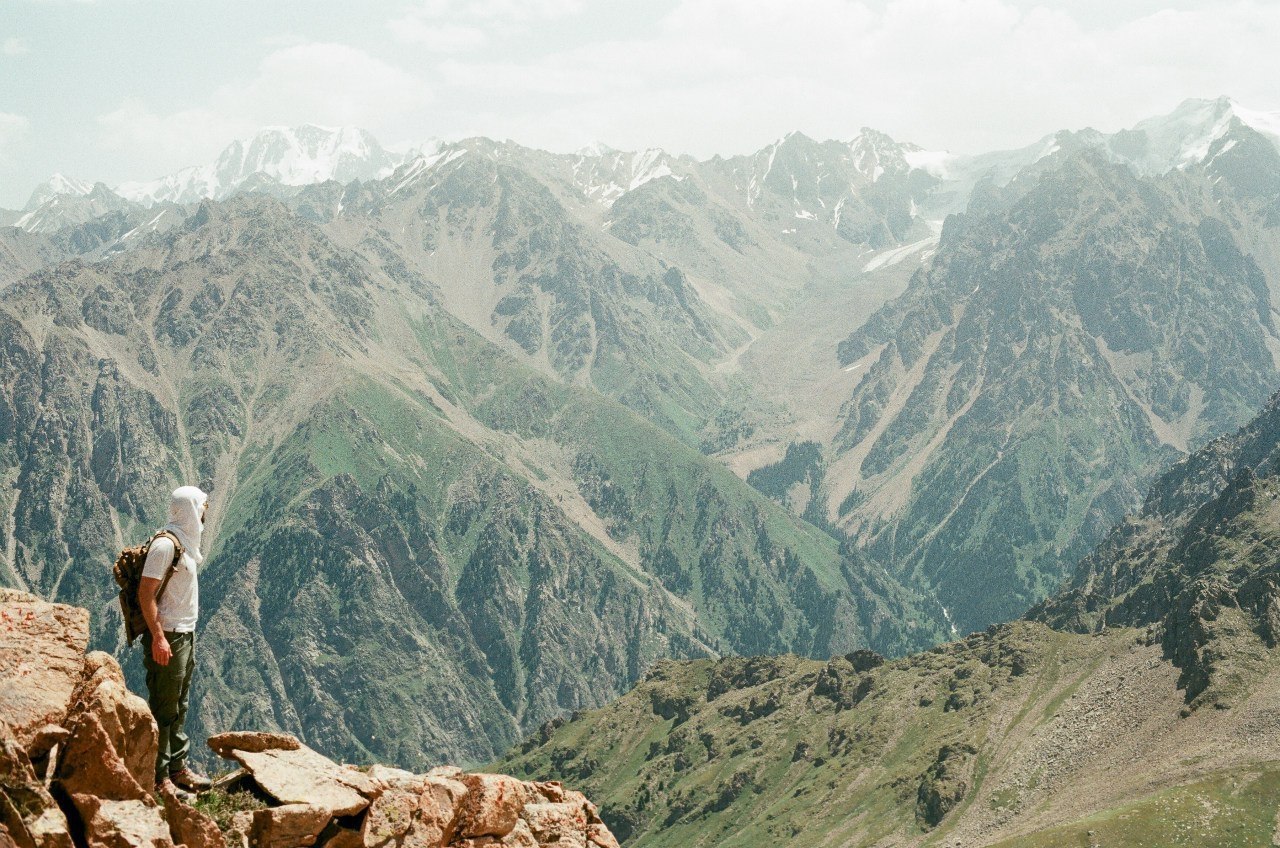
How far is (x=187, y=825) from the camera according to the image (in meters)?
28.9

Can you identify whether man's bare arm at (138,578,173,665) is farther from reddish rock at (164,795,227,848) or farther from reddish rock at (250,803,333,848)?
reddish rock at (250,803,333,848)

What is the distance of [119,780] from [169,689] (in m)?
2.73

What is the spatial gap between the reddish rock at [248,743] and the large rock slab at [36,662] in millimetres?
6727

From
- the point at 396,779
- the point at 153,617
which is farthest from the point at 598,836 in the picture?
the point at 153,617

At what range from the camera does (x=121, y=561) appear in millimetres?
29453

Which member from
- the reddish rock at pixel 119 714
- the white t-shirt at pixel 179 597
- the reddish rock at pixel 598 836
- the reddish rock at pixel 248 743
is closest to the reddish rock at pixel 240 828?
the reddish rock at pixel 119 714

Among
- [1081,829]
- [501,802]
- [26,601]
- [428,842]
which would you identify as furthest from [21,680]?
[1081,829]

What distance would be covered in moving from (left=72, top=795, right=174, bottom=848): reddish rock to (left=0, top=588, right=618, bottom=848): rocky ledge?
24mm

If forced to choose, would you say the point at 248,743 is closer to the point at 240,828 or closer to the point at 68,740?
the point at 240,828

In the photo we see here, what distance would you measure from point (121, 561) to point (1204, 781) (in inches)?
7874

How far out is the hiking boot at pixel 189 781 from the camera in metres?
30.9

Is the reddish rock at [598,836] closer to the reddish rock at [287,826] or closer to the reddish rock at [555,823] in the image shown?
the reddish rock at [555,823]

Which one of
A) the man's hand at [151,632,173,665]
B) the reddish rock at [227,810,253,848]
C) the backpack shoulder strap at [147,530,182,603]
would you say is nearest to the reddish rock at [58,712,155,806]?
the man's hand at [151,632,173,665]

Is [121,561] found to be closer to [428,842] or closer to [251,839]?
[251,839]
